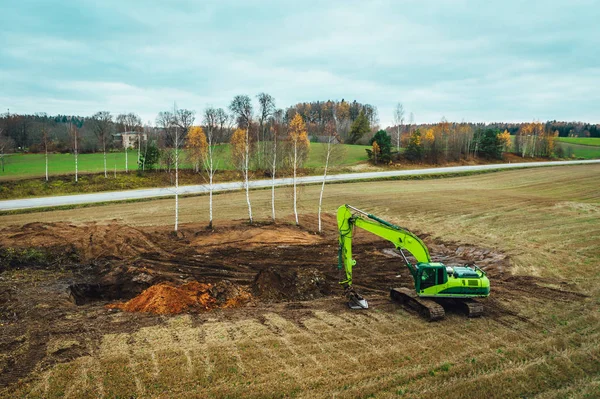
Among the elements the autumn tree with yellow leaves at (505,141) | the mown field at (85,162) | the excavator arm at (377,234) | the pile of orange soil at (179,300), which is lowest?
the pile of orange soil at (179,300)

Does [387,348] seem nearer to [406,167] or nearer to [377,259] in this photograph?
[377,259]

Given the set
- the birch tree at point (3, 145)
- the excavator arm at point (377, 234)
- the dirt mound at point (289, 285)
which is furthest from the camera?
the birch tree at point (3, 145)

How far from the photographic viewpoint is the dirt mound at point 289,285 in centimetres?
1716

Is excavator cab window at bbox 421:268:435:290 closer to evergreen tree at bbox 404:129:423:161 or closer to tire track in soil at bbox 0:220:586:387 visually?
tire track in soil at bbox 0:220:586:387

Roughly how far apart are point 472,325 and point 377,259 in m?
8.69

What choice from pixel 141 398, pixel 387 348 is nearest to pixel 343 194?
pixel 387 348

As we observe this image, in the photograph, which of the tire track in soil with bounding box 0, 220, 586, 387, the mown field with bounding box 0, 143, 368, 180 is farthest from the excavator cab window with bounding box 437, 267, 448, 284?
the mown field with bounding box 0, 143, 368, 180

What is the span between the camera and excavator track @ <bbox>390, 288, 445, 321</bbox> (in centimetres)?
1420

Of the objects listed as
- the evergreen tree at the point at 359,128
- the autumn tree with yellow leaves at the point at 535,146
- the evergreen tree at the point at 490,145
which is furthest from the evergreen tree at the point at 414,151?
the autumn tree with yellow leaves at the point at 535,146

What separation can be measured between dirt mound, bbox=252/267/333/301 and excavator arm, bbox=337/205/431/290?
1.94 m

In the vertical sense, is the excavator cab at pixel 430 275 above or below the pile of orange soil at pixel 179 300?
above

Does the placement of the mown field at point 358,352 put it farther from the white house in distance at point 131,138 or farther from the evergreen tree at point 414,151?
the evergreen tree at point 414,151

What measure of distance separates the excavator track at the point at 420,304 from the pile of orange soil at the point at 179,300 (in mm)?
6207

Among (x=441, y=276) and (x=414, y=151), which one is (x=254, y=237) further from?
(x=414, y=151)
